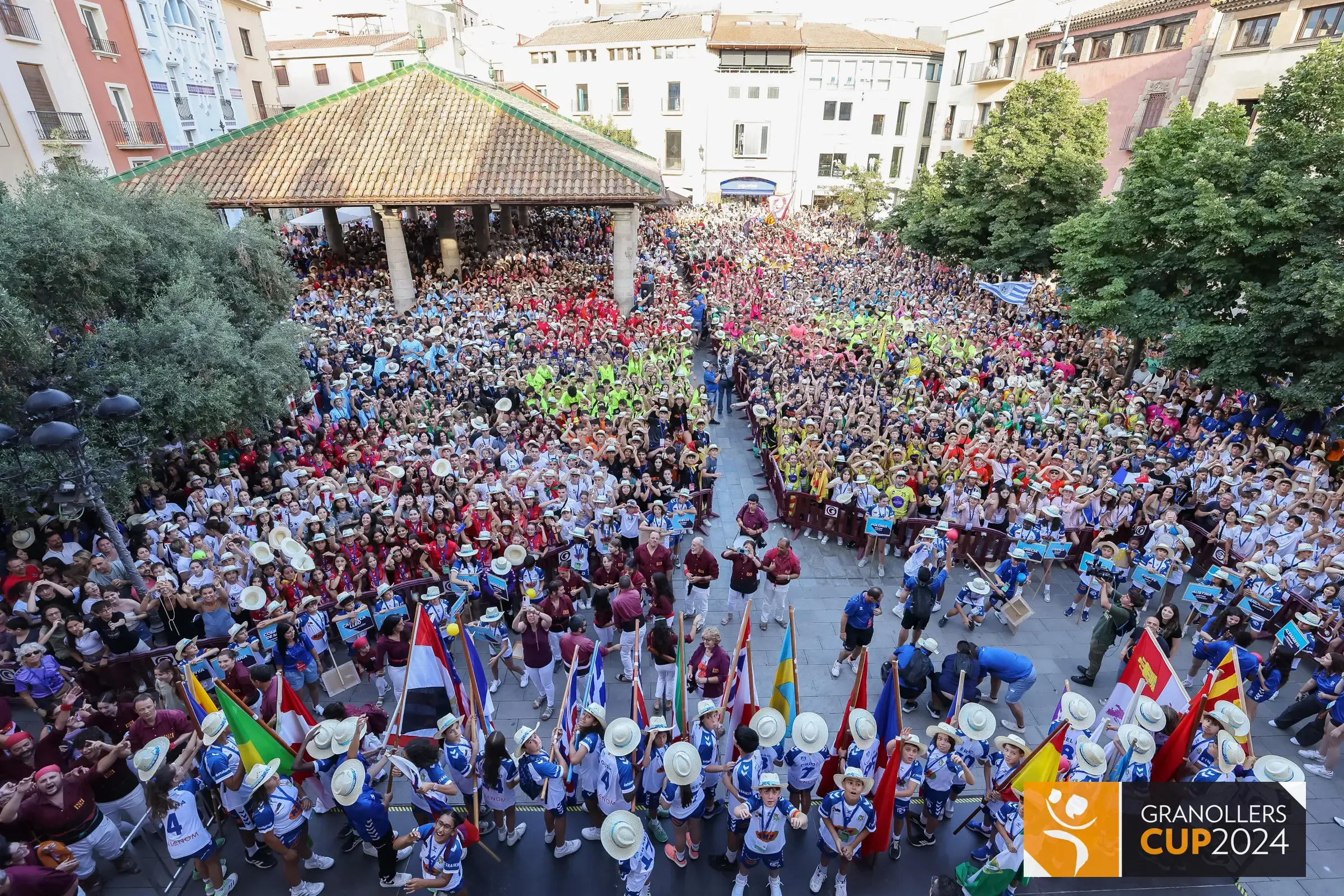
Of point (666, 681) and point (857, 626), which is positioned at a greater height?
point (857, 626)

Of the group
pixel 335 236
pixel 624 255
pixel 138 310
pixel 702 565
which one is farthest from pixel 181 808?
pixel 335 236

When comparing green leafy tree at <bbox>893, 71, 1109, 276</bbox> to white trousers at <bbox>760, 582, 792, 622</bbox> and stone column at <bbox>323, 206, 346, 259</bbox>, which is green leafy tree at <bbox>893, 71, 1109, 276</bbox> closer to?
white trousers at <bbox>760, 582, 792, 622</bbox>

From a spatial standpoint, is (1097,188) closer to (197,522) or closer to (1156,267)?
(1156,267)

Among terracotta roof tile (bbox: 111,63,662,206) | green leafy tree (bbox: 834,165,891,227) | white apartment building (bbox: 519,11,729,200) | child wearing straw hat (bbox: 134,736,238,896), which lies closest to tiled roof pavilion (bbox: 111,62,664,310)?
terracotta roof tile (bbox: 111,63,662,206)

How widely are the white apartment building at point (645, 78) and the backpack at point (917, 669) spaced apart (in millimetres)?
47750

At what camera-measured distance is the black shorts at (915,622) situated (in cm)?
845

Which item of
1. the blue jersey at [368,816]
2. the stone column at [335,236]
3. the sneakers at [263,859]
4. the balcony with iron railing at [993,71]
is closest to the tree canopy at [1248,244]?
the blue jersey at [368,816]

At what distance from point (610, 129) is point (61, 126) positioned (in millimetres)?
31584

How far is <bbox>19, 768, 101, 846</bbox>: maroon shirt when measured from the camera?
17.7 ft

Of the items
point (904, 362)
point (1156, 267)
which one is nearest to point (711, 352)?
point (904, 362)

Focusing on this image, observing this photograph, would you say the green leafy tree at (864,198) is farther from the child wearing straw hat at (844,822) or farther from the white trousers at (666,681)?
the child wearing straw hat at (844,822)

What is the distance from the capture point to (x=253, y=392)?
10797 millimetres

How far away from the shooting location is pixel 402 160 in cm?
1856

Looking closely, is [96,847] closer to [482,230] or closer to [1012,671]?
[1012,671]
